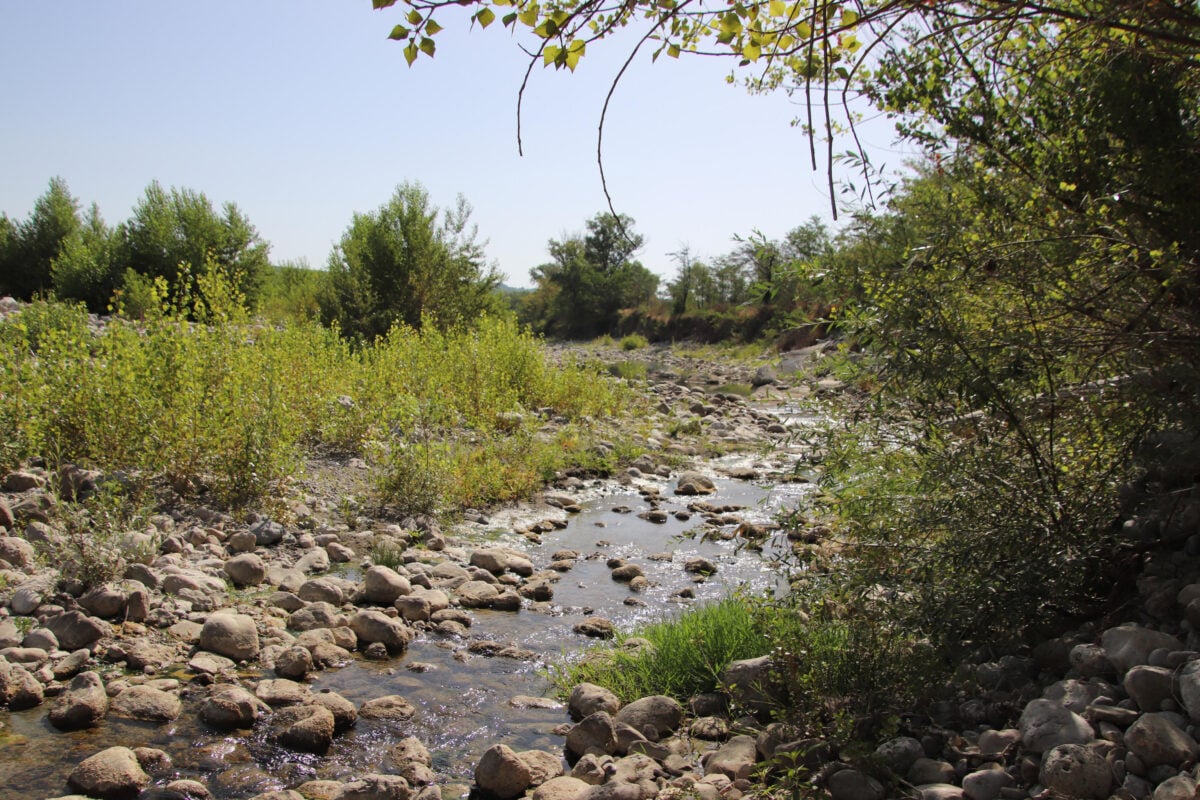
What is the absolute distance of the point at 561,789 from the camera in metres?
3.21

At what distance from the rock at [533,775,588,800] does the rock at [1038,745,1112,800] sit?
1619 mm

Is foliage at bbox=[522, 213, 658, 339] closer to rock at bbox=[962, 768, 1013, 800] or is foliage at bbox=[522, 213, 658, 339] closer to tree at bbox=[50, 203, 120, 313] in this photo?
tree at bbox=[50, 203, 120, 313]

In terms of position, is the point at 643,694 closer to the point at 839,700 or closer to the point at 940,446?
the point at 839,700

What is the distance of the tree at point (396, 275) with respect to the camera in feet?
63.4

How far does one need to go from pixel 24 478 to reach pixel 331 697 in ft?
12.4

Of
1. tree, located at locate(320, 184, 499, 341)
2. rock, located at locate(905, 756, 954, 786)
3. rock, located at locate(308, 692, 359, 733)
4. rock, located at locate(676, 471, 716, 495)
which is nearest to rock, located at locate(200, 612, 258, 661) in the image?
rock, located at locate(308, 692, 359, 733)

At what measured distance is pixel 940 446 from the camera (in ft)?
11.8

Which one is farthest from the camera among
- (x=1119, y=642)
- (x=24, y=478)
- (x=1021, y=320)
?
(x=24, y=478)

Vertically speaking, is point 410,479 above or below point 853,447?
below

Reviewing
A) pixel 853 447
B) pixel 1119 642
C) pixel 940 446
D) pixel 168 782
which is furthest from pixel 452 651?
pixel 1119 642

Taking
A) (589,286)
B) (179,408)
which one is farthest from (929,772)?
(589,286)

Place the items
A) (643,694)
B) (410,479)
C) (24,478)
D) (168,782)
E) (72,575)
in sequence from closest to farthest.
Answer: (168,782)
(643,694)
(72,575)
(24,478)
(410,479)

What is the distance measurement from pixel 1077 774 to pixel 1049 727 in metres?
0.31

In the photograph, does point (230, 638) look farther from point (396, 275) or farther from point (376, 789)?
point (396, 275)
